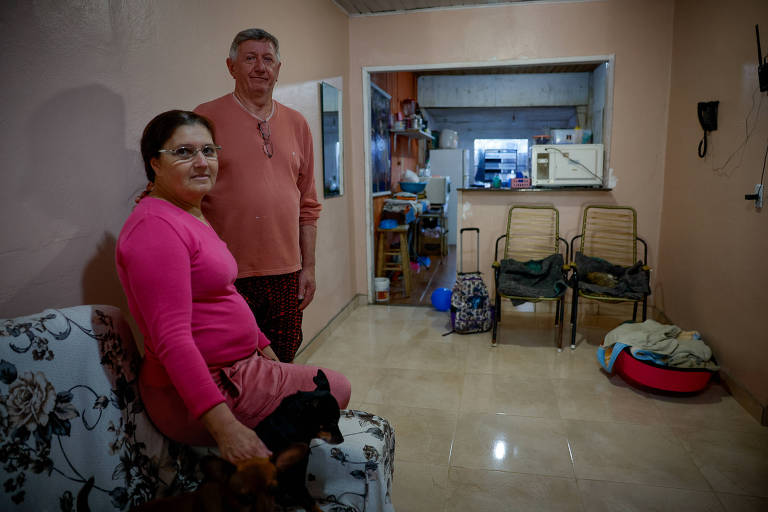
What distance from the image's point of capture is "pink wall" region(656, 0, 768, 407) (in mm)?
2371

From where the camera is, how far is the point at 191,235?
1.06m

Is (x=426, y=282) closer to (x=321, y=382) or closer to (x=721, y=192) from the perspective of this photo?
(x=721, y=192)

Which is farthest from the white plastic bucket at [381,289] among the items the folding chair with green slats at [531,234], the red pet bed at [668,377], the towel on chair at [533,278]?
the red pet bed at [668,377]

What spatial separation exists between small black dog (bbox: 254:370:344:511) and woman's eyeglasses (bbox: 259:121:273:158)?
3.01ft

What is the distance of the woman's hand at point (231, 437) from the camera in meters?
0.95

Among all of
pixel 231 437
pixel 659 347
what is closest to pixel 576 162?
pixel 659 347

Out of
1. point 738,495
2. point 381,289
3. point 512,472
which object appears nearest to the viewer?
point 738,495

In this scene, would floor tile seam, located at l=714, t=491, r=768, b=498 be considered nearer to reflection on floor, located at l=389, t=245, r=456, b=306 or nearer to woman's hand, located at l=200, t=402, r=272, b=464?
woman's hand, located at l=200, t=402, r=272, b=464

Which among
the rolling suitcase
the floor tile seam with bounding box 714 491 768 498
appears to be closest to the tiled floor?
the floor tile seam with bounding box 714 491 768 498

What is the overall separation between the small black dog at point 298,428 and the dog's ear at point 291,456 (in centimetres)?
2

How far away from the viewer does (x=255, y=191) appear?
1607mm

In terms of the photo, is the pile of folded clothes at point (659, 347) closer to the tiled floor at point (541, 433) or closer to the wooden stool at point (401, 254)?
the tiled floor at point (541, 433)

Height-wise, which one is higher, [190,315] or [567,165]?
[567,165]

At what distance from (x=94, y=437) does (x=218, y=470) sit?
31cm
